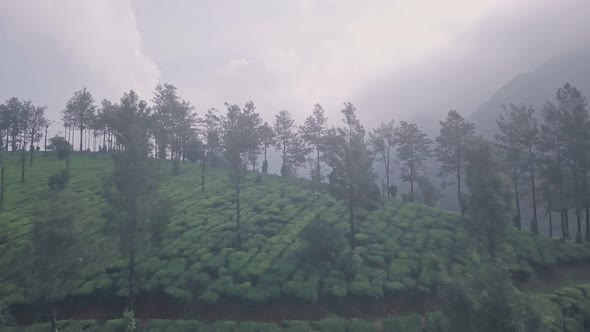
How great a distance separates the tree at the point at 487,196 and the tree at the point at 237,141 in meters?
24.5

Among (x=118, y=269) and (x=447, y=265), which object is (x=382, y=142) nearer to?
(x=447, y=265)

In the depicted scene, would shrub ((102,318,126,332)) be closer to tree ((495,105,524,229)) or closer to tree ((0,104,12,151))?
tree ((495,105,524,229))

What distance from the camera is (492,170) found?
3581 cm

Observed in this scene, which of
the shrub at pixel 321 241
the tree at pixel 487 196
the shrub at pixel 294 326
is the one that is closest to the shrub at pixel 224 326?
the shrub at pixel 294 326

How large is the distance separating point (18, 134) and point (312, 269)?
267ft

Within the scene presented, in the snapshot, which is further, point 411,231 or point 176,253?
point 411,231

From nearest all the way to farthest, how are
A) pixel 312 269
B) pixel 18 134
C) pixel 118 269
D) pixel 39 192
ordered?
pixel 312 269 < pixel 118 269 < pixel 39 192 < pixel 18 134

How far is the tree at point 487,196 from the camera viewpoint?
33312mm

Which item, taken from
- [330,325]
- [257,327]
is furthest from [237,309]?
[330,325]

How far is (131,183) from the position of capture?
1161 inches

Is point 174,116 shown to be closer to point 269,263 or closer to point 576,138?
point 269,263

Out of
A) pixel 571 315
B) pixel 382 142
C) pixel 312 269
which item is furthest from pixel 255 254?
pixel 382 142

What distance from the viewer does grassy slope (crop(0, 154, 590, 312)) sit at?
103 feet

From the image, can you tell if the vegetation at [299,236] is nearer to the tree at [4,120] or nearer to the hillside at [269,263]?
the hillside at [269,263]
